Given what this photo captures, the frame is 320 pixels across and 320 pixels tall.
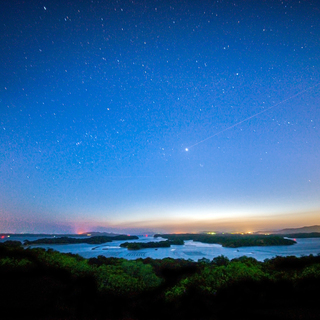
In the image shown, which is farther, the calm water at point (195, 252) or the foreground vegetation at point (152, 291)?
the calm water at point (195, 252)

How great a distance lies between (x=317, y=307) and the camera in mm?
5773

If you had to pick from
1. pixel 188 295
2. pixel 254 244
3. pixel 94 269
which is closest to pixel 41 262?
pixel 94 269

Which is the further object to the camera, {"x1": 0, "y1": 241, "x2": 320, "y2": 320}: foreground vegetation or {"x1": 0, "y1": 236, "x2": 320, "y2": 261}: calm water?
{"x1": 0, "y1": 236, "x2": 320, "y2": 261}: calm water

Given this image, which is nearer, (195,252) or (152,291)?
(152,291)

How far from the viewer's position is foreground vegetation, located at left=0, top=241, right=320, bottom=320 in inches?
235

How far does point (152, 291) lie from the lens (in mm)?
7629

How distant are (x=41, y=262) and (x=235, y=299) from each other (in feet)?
29.7

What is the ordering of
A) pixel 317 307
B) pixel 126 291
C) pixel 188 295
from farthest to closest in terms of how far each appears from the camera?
pixel 126 291 → pixel 188 295 → pixel 317 307

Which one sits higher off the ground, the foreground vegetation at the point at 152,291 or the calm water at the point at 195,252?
the foreground vegetation at the point at 152,291

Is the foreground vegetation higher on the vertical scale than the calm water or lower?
higher

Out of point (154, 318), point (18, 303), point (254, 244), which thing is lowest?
point (254, 244)

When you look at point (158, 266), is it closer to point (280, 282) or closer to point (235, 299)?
point (235, 299)

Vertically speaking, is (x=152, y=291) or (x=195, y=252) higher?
(x=152, y=291)

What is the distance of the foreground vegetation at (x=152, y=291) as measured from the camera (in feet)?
19.6
